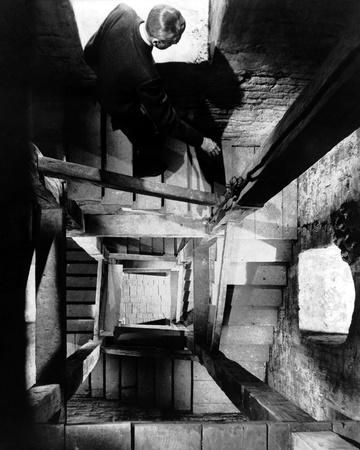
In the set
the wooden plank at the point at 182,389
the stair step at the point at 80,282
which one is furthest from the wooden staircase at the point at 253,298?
the stair step at the point at 80,282

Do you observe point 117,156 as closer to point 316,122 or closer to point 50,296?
point 50,296

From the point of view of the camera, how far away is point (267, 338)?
552 centimetres

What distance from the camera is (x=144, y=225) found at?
3631 millimetres

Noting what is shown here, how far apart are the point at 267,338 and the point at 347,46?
5014mm

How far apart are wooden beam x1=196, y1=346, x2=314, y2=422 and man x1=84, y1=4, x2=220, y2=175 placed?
5.63ft

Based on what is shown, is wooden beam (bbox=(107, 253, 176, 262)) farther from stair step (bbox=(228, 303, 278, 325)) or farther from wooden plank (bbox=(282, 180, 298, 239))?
wooden plank (bbox=(282, 180, 298, 239))

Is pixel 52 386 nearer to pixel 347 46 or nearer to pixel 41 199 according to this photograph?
pixel 41 199

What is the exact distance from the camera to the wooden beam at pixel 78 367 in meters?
2.69

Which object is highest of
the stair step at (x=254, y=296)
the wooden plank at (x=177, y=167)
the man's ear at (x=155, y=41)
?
the man's ear at (x=155, y=41)

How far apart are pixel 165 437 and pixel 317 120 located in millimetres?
1514

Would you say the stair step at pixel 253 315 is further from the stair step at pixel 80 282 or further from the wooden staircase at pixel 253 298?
the stair step at pixel 80 282

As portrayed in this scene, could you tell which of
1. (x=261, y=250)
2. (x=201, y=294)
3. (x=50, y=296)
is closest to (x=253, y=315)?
(x=261, y=250)

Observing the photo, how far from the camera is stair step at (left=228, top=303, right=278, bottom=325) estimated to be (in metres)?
5.29

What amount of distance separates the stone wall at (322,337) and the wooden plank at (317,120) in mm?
1529
